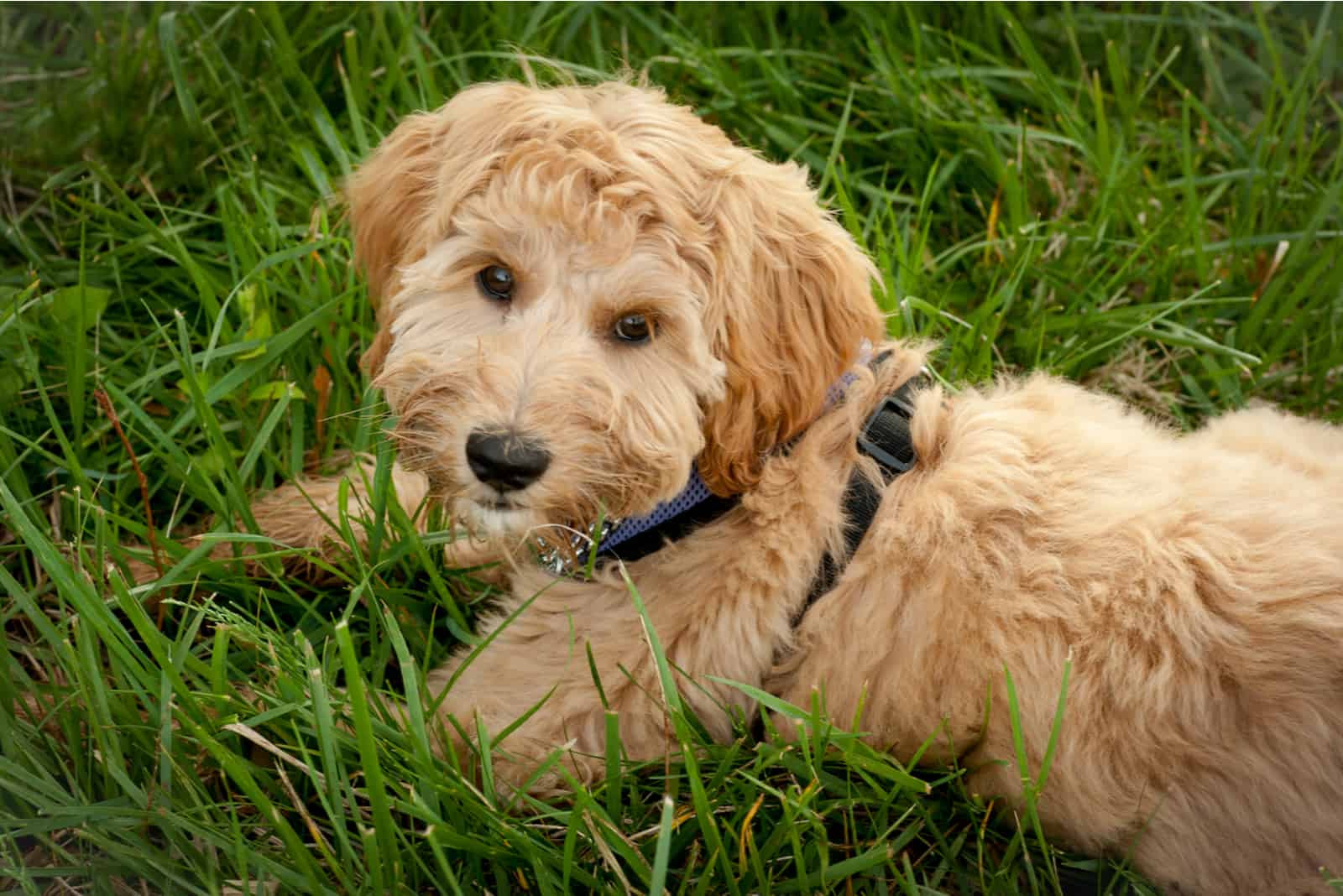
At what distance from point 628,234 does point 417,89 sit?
7.80ft

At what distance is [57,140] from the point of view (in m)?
4.22

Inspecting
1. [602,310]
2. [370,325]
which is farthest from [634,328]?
[370,325]

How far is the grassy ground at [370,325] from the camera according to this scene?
8.39 ft

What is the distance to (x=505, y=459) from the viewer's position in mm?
2408

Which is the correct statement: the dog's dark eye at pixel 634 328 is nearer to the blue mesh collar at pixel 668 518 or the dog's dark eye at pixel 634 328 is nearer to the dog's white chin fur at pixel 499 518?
the blue mesh collar at pixel 668 518

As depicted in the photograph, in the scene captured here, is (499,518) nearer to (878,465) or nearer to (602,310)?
(602,310)

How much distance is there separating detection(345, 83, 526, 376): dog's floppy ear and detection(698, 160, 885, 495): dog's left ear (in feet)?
1.83

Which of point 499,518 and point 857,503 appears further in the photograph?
point 857,503

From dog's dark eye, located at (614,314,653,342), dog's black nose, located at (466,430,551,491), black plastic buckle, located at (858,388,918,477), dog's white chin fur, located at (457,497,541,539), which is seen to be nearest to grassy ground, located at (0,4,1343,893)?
dog's white chin fur, located at (457,497,541,539)

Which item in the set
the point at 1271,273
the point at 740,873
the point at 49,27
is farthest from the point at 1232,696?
the point at 49,27

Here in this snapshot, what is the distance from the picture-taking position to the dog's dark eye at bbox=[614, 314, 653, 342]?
2.61 meters

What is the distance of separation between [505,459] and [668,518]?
0.55m

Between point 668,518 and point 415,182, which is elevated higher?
point 415,182

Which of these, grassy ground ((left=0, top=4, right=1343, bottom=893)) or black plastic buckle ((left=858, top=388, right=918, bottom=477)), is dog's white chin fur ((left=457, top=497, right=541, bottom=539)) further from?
black plastic buckle ((left=858, top=388, right=918, bottom=477))
